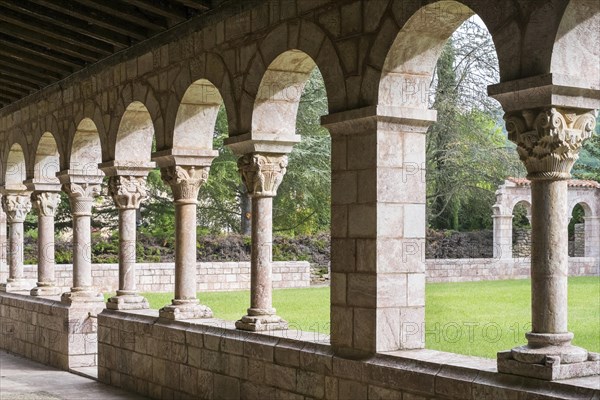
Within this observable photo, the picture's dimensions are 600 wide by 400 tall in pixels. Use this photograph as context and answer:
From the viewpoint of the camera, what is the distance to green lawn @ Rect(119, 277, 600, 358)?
9.84 metres

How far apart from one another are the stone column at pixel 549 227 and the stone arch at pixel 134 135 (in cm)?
497

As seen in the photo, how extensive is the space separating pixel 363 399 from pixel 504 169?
18.7 metres

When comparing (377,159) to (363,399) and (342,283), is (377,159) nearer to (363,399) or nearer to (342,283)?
(342,283)

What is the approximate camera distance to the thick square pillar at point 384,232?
5410mm

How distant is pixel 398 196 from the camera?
5.50 m

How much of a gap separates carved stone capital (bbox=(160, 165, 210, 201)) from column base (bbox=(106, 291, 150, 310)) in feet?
4.48

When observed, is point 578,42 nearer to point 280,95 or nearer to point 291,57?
point 291,57

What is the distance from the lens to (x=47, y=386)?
884 centimetres

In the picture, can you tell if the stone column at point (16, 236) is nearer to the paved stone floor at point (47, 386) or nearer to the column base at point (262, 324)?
the paved stone floor at point (47, 386)

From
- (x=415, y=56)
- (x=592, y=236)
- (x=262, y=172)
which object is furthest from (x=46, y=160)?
(x=592, y=236)

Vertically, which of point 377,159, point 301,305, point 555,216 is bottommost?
point 301,305

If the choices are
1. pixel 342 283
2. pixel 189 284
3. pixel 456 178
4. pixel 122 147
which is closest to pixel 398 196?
pixel 342 283

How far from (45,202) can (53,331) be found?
1786 mm

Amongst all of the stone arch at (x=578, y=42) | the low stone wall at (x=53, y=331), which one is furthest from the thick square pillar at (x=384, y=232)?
the low stone wall at (x=53, y=331)
